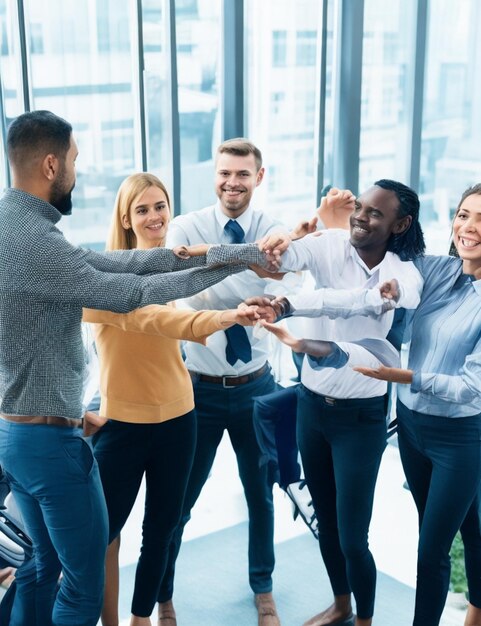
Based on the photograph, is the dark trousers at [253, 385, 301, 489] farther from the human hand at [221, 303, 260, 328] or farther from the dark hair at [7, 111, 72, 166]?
the dark hair at [7, 111, 72, 166]

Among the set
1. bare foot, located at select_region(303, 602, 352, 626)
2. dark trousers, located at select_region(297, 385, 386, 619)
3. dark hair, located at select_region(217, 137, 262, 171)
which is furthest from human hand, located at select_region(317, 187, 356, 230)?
bare foot, located at select_region(303, 602, 352, 626)

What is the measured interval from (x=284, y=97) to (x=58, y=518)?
3243mm

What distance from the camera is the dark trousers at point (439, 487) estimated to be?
8.29 ft

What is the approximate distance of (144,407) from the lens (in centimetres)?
263

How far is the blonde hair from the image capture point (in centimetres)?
270

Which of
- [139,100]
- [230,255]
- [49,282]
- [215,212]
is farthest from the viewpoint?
[139,100]

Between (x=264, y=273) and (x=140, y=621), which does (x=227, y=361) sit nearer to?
(x=264, y=273)

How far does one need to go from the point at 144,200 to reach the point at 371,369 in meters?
0.89

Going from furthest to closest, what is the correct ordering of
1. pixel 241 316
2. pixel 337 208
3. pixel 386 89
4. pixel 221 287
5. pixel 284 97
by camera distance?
pixel 386 89
pixel 284 97
pixel 221 287
pixel 337 208
pixel 241 316

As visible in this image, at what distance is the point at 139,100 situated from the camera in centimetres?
420

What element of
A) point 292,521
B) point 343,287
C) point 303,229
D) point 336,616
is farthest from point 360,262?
point 292,521

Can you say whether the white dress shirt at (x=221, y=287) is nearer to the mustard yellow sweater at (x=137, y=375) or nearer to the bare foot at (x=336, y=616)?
the mustard yellow sweater at (x=137, y=375)

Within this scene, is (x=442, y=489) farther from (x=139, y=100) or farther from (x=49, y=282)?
(x=139, y=100)

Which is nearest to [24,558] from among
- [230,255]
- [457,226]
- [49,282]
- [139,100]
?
[49,282]
